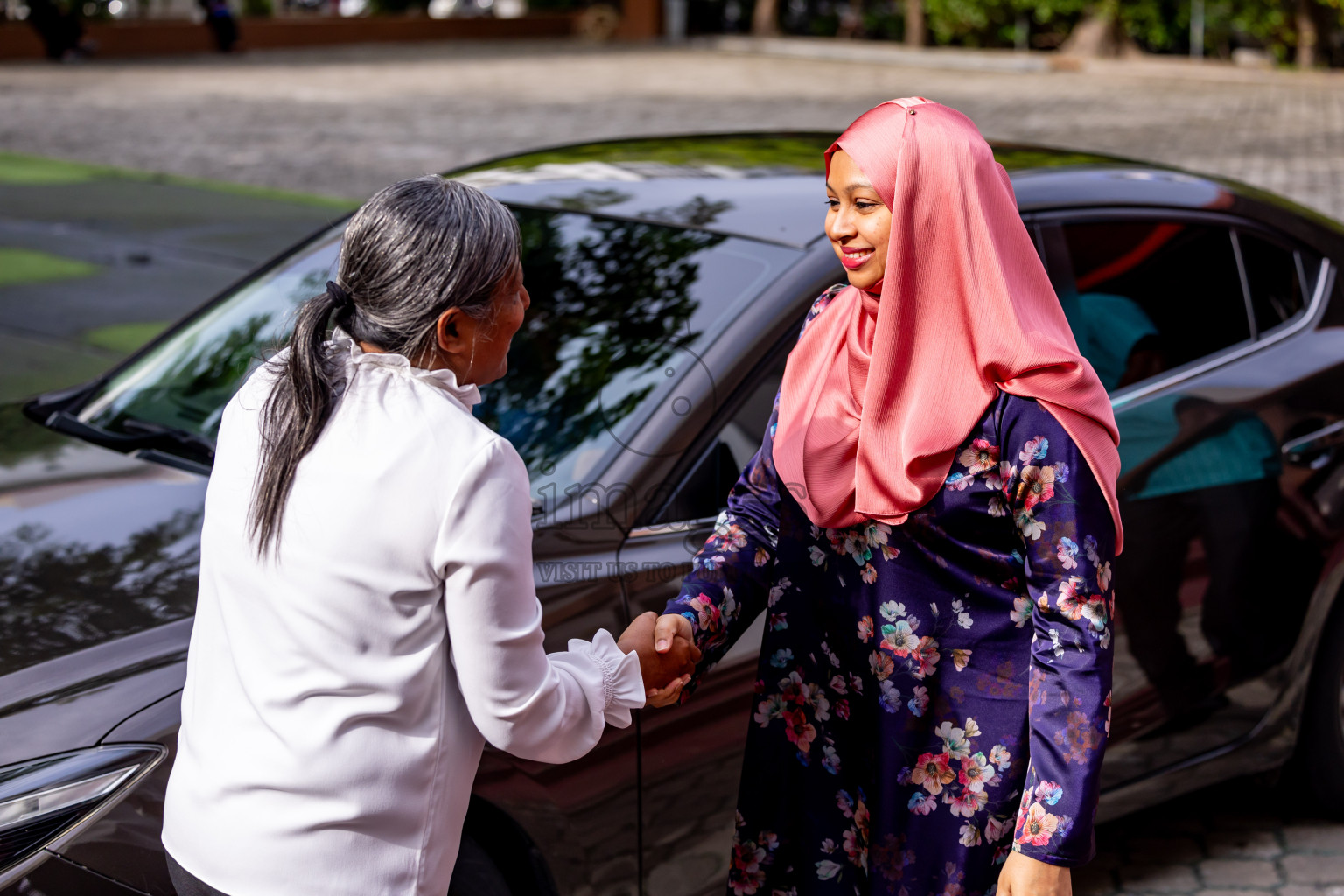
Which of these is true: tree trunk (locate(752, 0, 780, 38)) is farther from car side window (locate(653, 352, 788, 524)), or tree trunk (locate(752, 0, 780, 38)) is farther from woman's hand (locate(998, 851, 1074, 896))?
woman's hand (locate(998, 851, 1074, 896))

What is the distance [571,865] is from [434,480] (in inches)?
41.2

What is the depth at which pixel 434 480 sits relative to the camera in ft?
5.05

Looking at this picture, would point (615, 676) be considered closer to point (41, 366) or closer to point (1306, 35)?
point (41, 366)

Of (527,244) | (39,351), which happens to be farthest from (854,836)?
(39,351)

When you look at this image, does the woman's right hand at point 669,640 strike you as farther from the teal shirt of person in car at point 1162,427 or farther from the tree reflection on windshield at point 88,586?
the teal shirt of person in car at point 1162,427

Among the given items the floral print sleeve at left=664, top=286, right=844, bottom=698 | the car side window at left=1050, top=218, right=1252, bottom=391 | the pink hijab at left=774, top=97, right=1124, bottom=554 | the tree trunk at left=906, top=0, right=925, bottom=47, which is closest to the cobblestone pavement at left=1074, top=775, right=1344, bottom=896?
the car side window at left=1050, top=218, right=1252, bottom=391

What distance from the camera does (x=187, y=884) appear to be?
1721 millimetres

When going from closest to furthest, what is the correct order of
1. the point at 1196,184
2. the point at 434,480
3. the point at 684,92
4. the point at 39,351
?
the point at 434,480
the point at 1196,184
the point at 39,351
the point at 684,92

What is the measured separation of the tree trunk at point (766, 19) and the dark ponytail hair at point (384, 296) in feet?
112

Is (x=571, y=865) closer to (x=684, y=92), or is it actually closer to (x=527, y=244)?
(x=527, y=244)

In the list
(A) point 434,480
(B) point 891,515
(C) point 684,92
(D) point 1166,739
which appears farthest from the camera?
(C) point 684,92

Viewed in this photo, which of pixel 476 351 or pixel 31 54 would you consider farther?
pixel 31 54

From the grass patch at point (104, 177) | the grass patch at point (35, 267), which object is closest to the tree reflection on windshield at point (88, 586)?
the grass patch at point (35, 267)

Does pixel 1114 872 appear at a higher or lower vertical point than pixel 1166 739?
lower
